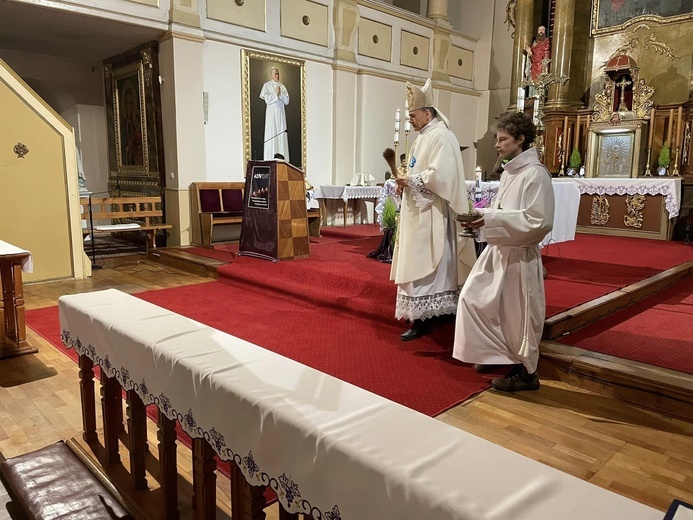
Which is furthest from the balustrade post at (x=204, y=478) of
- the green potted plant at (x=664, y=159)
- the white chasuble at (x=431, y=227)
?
the green potted plant at (x=664, y=159)

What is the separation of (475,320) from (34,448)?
244cm

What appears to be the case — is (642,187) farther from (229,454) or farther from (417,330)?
(229,454)

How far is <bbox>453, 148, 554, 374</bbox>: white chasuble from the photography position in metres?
3.01

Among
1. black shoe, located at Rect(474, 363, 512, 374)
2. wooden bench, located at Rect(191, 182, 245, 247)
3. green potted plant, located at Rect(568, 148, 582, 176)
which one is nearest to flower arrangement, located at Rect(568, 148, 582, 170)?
green potted plant, located at Rect(568, 148, 582, 176)

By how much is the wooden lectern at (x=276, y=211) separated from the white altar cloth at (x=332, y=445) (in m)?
4.27

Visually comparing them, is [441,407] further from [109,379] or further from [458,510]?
[458,510]

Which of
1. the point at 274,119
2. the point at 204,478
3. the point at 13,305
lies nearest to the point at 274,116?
the point at 274,119

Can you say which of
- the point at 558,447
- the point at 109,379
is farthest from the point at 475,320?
the point at 109,379

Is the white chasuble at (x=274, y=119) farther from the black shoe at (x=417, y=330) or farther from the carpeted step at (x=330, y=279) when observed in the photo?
the black shoe at (x=417, y=330)

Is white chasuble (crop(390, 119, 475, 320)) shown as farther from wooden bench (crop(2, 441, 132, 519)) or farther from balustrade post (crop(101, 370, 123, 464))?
wooden bench (crop(2, 441, 132, 519))

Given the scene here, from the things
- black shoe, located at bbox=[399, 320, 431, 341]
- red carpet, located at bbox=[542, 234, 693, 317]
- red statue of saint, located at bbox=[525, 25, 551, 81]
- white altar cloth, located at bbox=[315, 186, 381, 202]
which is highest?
red statue of saint, located at bbox=[525, 25, 551, 81]

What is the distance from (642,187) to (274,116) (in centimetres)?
617

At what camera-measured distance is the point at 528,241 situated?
10.00ft

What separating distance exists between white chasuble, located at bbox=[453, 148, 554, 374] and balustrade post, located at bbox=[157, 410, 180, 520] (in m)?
1.96
